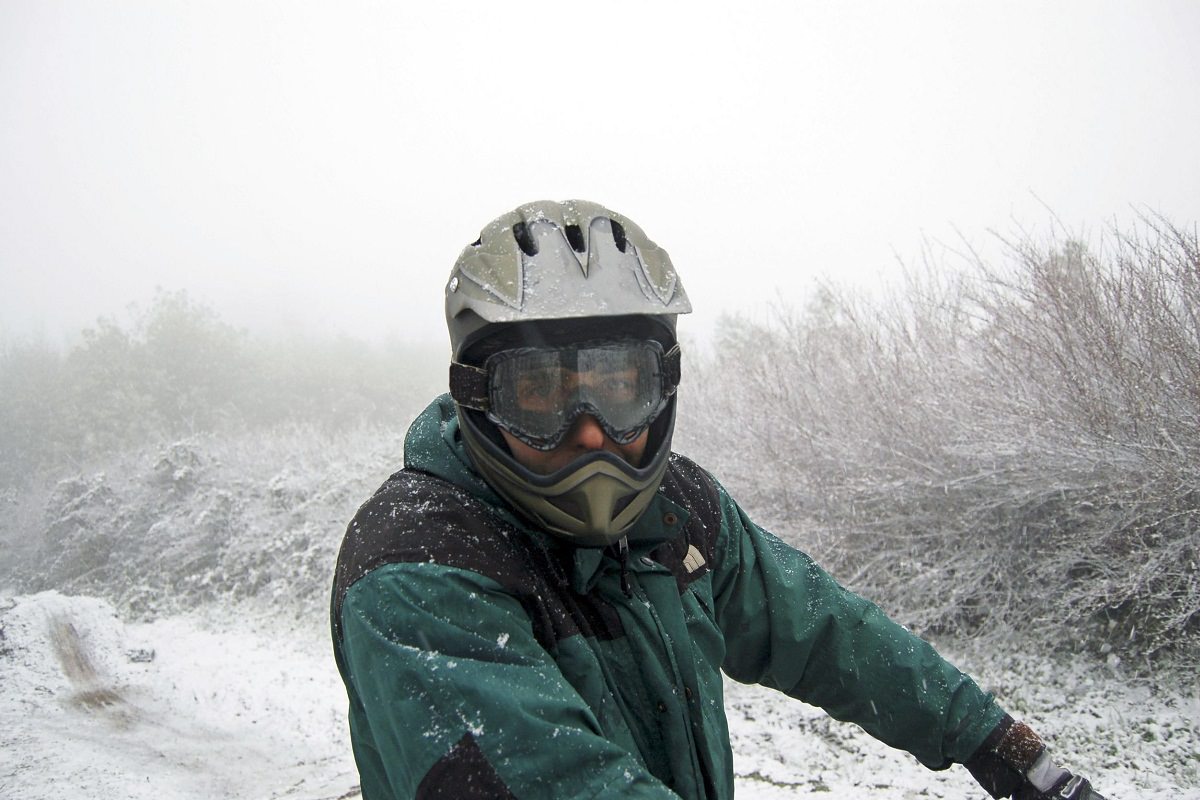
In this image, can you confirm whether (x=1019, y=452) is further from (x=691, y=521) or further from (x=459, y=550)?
(x=459, y=550)

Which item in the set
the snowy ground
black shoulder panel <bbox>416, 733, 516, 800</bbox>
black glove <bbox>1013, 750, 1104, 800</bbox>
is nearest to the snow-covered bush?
the snowy ground

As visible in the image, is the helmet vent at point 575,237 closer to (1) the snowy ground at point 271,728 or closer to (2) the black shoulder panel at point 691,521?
(2) the black shoulder panel at point 691,521

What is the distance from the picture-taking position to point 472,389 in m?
1.66

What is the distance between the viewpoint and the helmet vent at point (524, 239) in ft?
5.49

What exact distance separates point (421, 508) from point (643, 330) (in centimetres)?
68

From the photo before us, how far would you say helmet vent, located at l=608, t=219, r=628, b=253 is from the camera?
1.75 metres

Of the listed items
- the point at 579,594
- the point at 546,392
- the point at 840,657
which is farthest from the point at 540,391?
the point at 840,657

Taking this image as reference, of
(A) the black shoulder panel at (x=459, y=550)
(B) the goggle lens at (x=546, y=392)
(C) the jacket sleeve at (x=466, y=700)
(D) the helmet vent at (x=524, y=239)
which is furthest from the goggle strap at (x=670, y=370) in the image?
(C) the jacket sleeve at (x=466, y=700)

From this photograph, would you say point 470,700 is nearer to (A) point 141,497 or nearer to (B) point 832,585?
(B) point 832,585

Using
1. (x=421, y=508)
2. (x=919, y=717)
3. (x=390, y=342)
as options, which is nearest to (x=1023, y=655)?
(x=919, y=717)

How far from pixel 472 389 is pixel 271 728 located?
611 centimetres

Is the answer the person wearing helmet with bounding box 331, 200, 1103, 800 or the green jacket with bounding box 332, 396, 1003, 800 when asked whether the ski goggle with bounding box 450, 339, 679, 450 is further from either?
the green jacket with bounding box 332, 396, 1003, 800

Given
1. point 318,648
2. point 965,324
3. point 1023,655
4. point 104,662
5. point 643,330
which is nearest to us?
point 643,330

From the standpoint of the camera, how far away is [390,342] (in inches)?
1363
